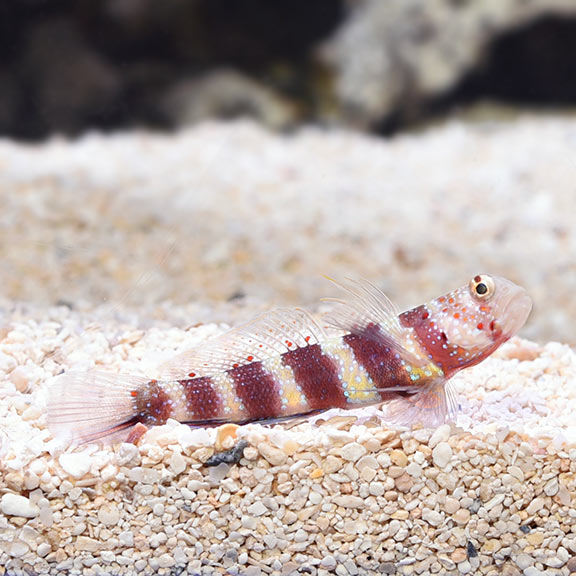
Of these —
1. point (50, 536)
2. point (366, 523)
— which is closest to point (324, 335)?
point (366, 523)

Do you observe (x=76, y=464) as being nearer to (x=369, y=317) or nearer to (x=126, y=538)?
(x=126, y=538)

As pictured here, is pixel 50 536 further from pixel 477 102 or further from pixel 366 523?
pixel 477 102

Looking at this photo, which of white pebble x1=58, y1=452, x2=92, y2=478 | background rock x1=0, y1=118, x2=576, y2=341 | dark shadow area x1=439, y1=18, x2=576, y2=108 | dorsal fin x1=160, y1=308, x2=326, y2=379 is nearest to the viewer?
white pebble x1=58, y1=452, x2=92, y2=478

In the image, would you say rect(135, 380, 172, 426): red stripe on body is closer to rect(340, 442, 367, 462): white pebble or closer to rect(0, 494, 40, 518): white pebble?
rect(0, 494, 40, 518): white pebble

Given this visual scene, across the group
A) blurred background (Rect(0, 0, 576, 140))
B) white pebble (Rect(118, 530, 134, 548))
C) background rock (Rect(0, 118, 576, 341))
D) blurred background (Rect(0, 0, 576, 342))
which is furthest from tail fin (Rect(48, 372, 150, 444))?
blurred background (Rect(0, 0, 576, 140))

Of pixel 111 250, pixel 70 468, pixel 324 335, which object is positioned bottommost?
pixel 111 250

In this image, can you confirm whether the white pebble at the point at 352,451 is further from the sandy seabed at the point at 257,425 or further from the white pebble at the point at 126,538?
the white pebble at the point at 126,538
